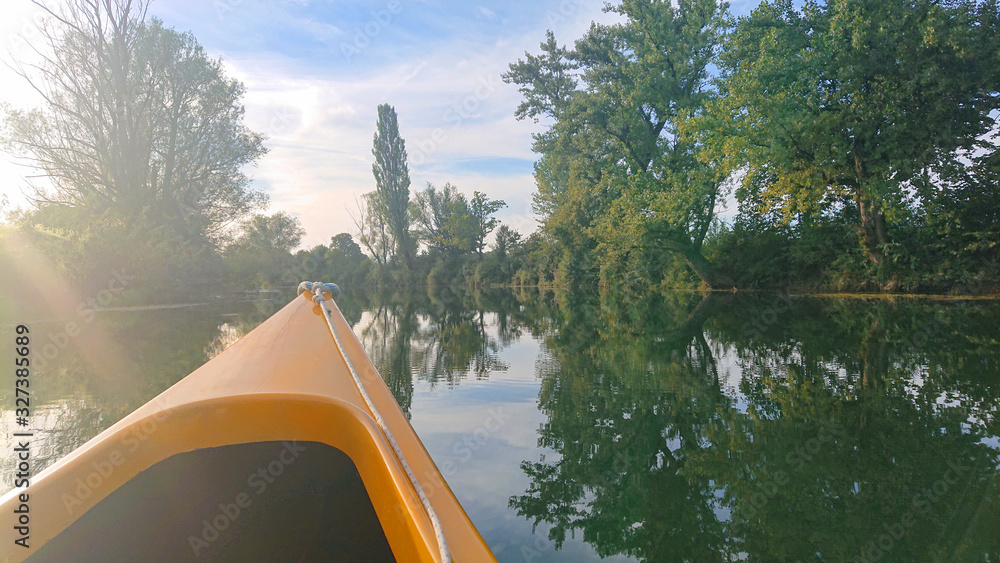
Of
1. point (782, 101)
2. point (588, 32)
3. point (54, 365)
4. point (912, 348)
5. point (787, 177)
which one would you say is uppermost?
point (588, 32)

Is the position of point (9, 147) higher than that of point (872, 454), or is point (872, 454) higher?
point (9, 147)

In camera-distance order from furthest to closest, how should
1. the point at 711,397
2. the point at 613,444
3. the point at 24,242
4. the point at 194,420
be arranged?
the point at 24,242 < the point at 711,397 < the point at 613,444 < the point at 194,420

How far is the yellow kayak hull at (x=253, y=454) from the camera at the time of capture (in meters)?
0.98

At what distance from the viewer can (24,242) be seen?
10039mm

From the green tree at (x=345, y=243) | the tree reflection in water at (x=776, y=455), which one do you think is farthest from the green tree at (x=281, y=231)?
the tree reflection in water at (x=776, y=455)

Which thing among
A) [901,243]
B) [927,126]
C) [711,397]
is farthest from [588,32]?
[711,397]

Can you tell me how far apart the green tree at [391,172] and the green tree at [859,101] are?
27759 mm

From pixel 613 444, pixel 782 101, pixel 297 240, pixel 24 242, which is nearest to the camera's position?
pixel 613 444

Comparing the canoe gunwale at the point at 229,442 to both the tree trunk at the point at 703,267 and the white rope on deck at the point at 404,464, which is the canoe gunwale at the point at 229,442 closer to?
the white rope on deck at the point at 404,464

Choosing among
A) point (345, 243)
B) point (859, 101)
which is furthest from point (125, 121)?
point (345, 243)

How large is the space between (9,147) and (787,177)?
23.2 m

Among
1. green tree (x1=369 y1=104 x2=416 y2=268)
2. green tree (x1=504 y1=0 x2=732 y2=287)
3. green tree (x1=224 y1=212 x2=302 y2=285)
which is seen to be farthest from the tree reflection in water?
green tree (x1=369 y1=104 x2=416 y2=268)

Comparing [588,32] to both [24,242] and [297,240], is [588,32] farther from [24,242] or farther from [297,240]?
[297,240]

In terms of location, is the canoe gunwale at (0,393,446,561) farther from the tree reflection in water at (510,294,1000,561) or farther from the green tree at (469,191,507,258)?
the green tree at (469,191,507,258)
